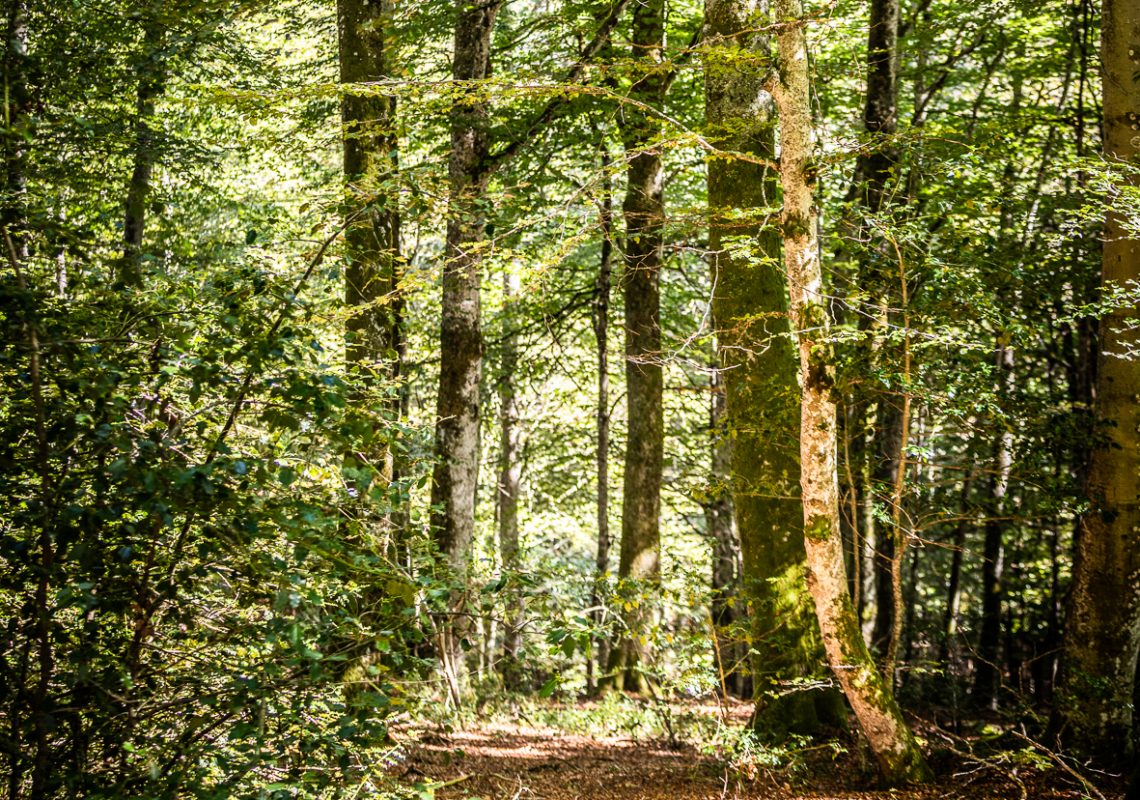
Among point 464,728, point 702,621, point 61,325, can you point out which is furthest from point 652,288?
point 61,325

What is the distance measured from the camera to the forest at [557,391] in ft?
9.71

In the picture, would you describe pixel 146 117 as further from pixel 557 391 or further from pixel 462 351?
pixel 557 391

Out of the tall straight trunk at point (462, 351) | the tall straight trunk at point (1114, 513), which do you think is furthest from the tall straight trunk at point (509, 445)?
the tall straight trunk at point (1114, 513)

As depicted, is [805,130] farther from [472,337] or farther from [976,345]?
[472,337]

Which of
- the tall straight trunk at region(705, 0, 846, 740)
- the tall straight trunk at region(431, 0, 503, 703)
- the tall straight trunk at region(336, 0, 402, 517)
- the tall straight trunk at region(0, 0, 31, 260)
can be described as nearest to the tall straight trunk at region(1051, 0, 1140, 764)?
the tall straight trunk at region(705, 0, 846, 740)

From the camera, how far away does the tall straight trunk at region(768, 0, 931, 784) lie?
5.04 meters

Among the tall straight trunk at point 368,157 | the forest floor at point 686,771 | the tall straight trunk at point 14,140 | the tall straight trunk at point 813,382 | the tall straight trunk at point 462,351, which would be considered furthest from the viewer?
the tall straight trunk at point 462,351

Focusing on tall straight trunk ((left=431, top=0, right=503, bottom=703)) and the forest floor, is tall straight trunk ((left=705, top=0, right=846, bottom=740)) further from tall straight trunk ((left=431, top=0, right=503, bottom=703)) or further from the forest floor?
tall straight trunk ((left=431, top=0, right=503, bottom=703))

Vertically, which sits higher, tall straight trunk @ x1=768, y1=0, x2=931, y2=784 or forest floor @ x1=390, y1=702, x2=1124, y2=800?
tall straight trunk @ x1=768, y1=0, x2=931, y2=784

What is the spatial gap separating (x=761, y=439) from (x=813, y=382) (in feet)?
4.38

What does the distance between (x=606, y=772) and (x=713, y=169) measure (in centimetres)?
575

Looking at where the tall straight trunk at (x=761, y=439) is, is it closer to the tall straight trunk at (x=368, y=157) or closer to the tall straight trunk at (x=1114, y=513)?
the tall straight trunk at (x=1114, y=513)

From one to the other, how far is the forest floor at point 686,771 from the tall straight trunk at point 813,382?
2.70 ft

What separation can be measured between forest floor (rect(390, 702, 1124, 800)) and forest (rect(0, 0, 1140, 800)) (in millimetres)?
55
